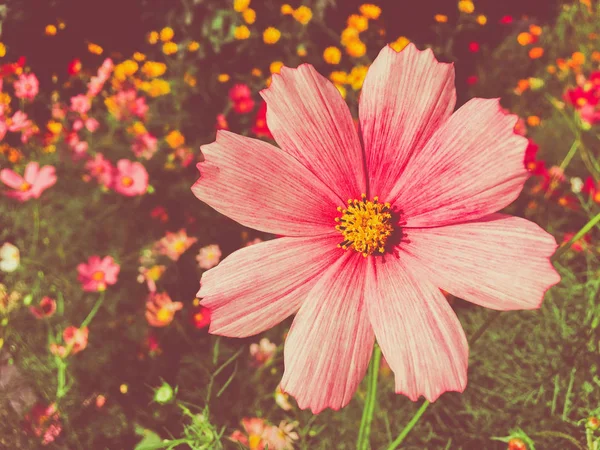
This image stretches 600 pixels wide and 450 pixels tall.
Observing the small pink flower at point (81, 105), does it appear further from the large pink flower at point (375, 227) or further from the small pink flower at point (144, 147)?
the large pink flower at point (375, 227)

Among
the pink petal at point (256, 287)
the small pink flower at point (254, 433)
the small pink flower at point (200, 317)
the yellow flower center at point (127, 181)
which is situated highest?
the pink petal at point (256, 287)

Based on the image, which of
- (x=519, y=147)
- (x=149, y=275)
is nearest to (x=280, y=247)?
(x=519, y=147)

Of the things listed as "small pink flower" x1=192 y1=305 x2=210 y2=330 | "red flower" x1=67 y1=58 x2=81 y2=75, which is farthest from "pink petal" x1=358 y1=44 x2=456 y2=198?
"red flower" x1=67 y1=58 x2=81 y2=75

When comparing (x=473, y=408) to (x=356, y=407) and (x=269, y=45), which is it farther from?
(x=269, y=45)

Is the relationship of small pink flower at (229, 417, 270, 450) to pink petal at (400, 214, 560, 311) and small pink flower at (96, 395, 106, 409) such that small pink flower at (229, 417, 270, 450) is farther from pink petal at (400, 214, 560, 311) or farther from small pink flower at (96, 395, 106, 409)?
pink petal at (400, 214, 560, 311)

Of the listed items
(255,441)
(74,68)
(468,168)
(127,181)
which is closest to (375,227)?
(468,168)

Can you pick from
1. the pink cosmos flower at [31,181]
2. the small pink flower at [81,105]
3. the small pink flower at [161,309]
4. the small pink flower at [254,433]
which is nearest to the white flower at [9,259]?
the pink cosmos flower at [31,181]

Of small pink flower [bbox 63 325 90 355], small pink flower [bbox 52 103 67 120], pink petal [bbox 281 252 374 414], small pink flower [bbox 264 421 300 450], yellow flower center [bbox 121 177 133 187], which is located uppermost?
pink petal [bbox 281 252 374 414]
